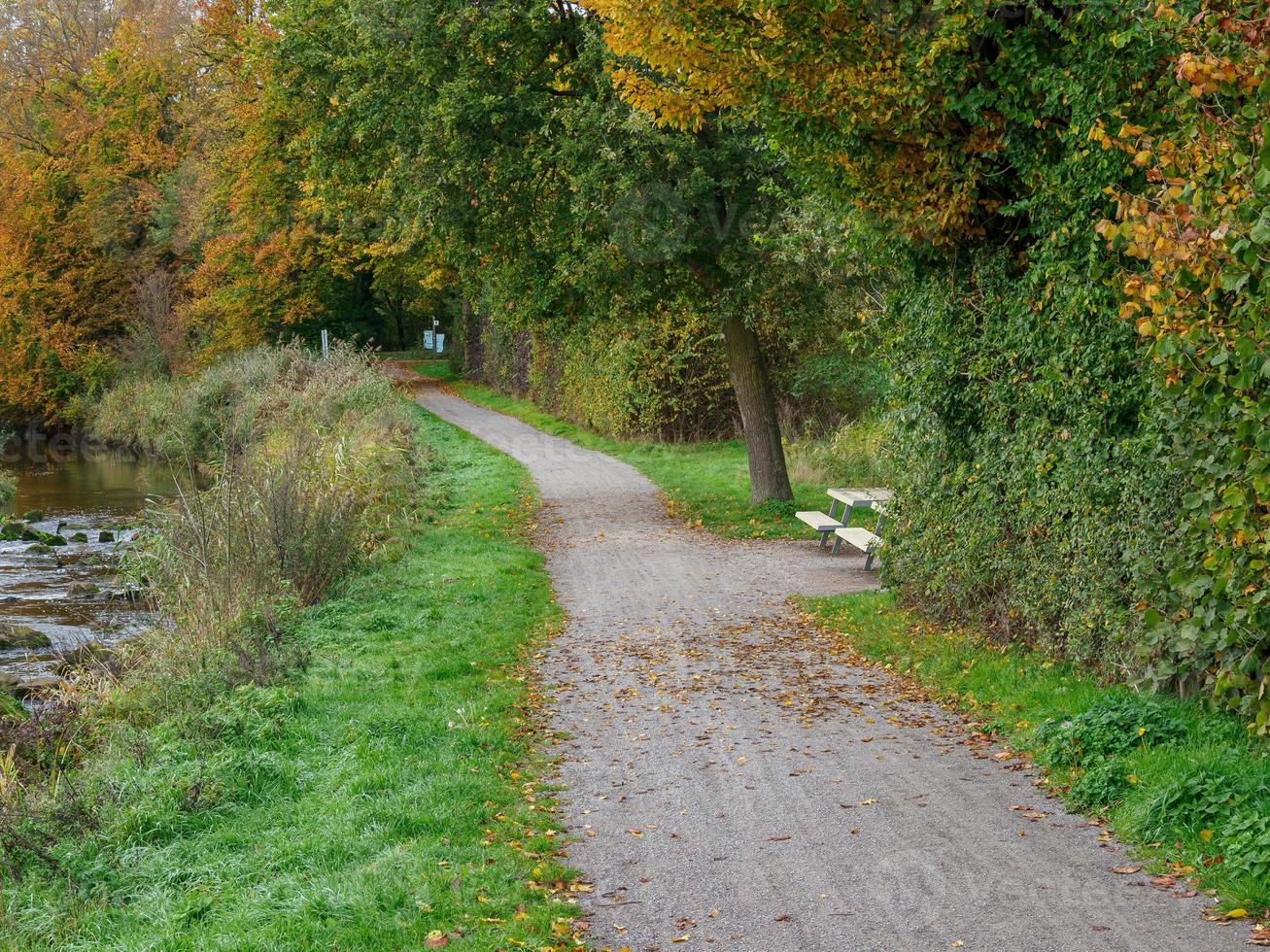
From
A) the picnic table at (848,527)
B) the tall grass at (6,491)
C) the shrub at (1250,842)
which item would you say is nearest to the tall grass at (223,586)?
the picnic table at (848,527)

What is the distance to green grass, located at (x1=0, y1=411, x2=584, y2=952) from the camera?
5215 mm

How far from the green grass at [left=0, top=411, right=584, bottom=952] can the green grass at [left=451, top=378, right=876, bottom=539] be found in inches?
289

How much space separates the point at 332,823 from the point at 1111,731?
418cm

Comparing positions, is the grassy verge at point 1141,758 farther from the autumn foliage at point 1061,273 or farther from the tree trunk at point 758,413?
the tree trunk at point 758,413

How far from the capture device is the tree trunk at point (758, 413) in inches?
705

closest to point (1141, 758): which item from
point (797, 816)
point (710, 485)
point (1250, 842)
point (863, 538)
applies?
point (1250, 842)

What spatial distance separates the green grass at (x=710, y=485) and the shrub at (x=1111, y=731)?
893 centimetres

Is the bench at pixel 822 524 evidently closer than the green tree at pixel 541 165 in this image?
Yes

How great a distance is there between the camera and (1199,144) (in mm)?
5773

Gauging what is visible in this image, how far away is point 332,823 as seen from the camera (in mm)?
6270

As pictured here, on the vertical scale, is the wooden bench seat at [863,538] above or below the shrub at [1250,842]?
above

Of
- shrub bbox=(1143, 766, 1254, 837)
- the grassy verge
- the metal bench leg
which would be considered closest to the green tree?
the metal bench leg

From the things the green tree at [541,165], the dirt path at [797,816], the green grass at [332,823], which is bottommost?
the dirt path at [797,816]

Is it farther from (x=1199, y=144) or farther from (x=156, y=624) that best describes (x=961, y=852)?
(x=156, y=624)
